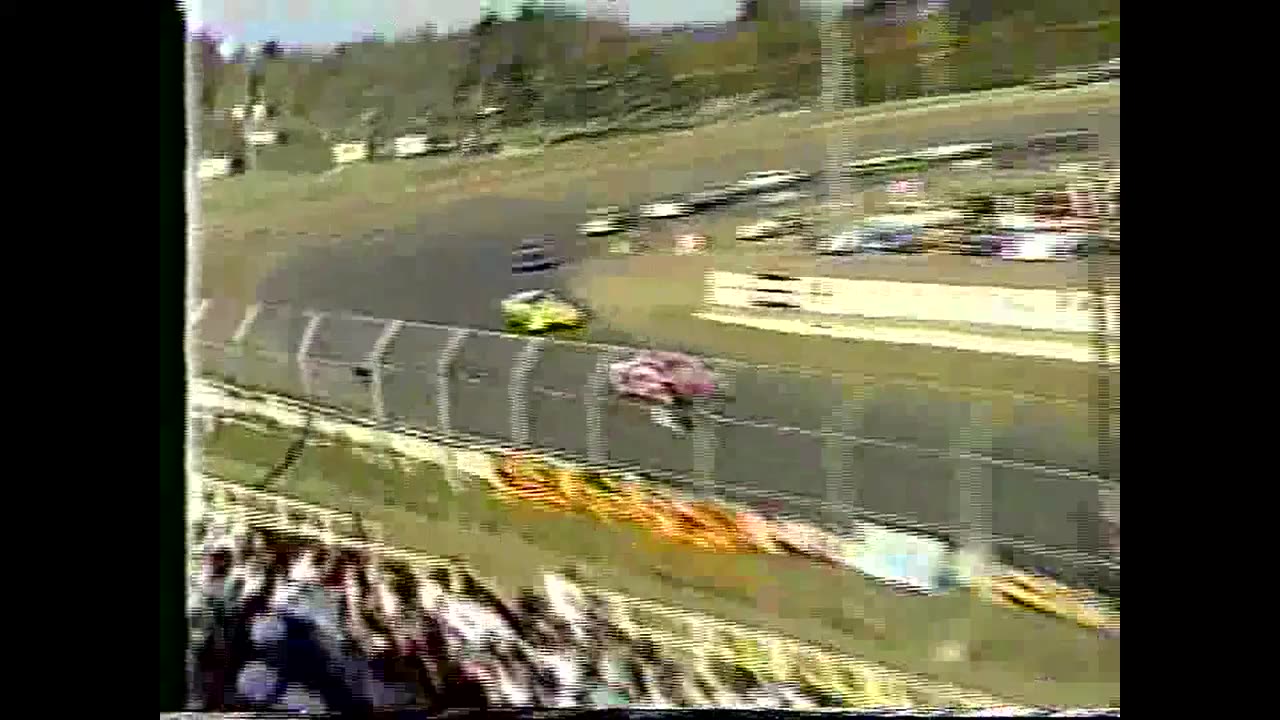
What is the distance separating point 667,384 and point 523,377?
0.33ft

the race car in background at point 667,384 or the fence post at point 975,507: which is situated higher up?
the race car in background at point 667,384

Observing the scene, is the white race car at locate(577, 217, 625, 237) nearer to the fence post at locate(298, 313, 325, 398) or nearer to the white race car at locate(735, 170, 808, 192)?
the white race car at locate(735, 170, 808, 192)

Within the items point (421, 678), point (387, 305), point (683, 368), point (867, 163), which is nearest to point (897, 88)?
point (867, 163)

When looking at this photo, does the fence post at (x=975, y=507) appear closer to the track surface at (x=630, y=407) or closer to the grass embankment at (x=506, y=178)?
the track surface at (x=630, y=407)

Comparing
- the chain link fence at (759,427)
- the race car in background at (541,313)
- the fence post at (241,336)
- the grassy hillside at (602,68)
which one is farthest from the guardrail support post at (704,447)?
the fence post at (241,336)

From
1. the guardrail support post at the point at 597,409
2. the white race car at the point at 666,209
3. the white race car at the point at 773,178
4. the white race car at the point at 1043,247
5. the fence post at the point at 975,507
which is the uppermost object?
the white race car at the point at 773,178

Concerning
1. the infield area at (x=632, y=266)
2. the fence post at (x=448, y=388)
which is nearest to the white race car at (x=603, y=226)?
the infield area at (x=632, y=266)

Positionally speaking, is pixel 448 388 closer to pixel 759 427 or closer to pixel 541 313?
pixel 541 313

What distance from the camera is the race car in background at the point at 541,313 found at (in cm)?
90

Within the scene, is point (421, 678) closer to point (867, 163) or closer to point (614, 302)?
point (614, 302)

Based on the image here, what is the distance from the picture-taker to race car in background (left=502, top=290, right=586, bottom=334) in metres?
0.90

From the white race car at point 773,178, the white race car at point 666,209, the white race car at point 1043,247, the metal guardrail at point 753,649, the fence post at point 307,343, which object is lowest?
the metal guardrail at point 753,649

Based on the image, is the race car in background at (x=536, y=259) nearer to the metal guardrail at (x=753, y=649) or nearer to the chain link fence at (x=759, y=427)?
the chain link fence at (x=759, y=427)

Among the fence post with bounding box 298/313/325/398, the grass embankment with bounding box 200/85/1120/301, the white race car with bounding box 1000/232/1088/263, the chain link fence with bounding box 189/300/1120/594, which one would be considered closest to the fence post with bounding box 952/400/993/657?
the chain link fence with bounding box 189/300/1120/594
